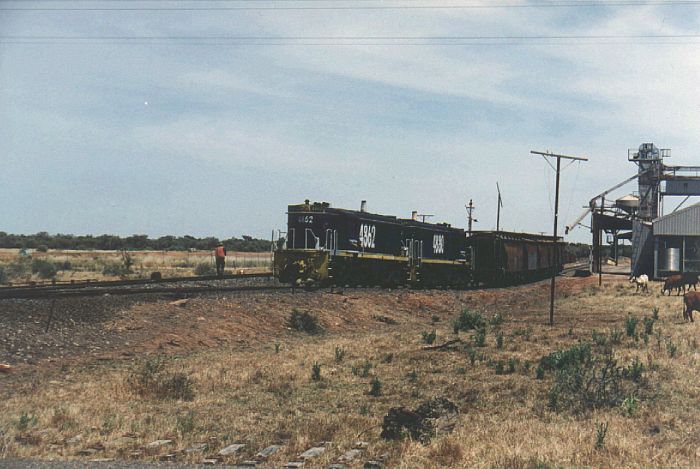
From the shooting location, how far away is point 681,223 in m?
49.0

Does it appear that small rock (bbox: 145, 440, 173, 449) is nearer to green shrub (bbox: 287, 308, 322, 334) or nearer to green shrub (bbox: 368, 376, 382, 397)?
green shrub (bbox: 368, 376, 382, 397)

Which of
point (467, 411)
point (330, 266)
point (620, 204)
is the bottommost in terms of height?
point (467, 411)

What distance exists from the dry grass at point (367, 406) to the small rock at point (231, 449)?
14 centimetres

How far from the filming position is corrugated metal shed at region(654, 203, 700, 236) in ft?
160

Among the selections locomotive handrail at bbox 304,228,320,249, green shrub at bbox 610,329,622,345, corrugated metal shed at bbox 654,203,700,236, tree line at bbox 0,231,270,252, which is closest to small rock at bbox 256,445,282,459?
green shrub at bbox 610,329,622,345

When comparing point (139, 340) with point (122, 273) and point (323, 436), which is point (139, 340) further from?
point (122, 273)

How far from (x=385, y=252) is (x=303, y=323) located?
1316cm

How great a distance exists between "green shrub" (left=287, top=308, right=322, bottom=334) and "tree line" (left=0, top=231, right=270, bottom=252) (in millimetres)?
93660

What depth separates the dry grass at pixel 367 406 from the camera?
9164 mm

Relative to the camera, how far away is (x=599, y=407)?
11906mm

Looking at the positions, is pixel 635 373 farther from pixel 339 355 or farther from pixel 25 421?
pixel 25 421

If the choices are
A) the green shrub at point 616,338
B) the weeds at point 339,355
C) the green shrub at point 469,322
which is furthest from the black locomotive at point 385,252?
the weeds at point 339,355

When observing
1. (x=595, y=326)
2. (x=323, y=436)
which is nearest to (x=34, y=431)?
(x=323, y=436)

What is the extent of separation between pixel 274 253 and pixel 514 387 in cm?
1848
